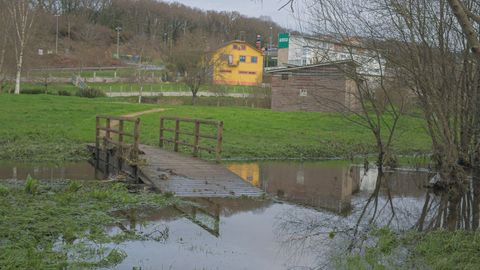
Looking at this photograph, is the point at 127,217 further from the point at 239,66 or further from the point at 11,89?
the point at 239,66

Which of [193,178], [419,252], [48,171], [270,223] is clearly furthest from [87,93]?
[419,252]

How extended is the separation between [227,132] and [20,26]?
24.7 meters

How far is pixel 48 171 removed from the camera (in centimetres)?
1598

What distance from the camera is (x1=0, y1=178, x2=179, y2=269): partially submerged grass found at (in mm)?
7164

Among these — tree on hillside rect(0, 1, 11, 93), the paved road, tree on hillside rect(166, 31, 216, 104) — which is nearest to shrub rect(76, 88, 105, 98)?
tree on hillside rect(0, 1, 11, 93)

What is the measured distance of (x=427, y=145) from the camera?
27.2m

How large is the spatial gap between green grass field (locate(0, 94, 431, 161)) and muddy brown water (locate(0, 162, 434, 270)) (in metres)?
3.85


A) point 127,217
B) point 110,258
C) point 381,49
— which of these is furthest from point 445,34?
point 110,258

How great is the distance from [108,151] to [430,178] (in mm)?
9286

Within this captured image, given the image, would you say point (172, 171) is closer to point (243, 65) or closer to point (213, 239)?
point (213, 239)

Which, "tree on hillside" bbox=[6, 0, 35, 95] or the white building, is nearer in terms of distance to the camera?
the white building

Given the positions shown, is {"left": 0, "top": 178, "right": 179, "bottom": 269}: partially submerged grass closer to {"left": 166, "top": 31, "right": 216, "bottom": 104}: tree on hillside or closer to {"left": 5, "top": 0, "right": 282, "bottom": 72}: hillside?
{"left": 166, "top": 31, "right": 216, "bottom": 104}: tree on hillside

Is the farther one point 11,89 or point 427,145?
point 11,89

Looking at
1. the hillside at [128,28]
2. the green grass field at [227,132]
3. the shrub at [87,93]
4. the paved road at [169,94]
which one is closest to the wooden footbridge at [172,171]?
the green grass field at [227,132]
